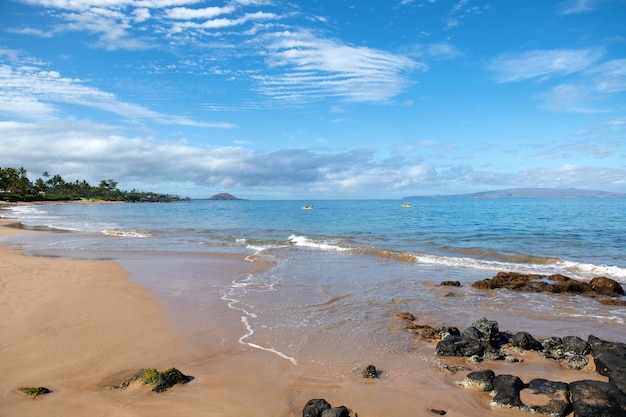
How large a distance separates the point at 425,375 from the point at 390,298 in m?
5.28

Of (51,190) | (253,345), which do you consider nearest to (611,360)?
(253,345)

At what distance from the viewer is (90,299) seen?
1091 centimetres

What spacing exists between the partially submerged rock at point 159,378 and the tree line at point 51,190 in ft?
427

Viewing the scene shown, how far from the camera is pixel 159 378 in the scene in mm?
5797

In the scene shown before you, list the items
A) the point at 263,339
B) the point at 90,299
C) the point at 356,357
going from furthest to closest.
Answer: the point at 90,299, the point at 263,339, the point at 356,357

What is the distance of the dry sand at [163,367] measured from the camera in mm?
5223

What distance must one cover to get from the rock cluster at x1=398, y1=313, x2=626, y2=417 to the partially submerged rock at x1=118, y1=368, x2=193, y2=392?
174 inches

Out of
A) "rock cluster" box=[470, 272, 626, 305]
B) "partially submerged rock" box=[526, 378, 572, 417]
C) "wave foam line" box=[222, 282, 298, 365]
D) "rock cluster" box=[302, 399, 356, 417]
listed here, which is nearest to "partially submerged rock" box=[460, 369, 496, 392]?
"partially submerged rock" box=[526, 378, 572, 417]

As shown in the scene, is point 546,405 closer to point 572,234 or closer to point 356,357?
point 356,357

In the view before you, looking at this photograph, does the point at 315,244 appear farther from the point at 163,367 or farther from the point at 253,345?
the point at 163,367

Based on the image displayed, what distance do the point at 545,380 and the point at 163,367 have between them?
610 centimetres

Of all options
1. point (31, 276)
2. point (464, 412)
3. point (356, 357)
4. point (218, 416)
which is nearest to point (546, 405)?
point (464, 412)

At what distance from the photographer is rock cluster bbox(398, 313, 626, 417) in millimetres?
4926

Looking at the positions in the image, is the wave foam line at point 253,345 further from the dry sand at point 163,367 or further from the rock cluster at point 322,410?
the rock cluster at point 322,410
